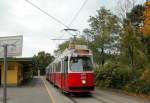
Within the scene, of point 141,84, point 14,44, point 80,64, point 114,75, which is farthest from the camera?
point 114,75

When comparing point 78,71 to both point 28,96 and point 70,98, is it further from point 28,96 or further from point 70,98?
point 28,96

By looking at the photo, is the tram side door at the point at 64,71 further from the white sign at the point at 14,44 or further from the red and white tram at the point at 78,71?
the white sign at the point at 14,44

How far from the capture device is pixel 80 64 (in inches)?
1101

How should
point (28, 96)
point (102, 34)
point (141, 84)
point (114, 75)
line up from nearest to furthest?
point (28, 96) < point (141, 84) < point (114, 75) < point (102, 34)

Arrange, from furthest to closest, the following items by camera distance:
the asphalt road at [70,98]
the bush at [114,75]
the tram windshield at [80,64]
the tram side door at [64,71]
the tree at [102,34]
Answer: the tree at [102,34]
the bush at [114,75]
the tram side door at [64,71]
the tram windshield at [80,64]
the asphalt road at [70,98]

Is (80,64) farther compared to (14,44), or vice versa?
(80,64)

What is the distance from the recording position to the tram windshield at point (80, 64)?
91.2 feet

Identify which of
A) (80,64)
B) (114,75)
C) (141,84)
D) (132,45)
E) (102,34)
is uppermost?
(102,34)

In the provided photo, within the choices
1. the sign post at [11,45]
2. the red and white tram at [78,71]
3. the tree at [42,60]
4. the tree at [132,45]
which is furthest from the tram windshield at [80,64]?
the tree at [42,60]

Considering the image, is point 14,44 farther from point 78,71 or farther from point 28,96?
point 28,96

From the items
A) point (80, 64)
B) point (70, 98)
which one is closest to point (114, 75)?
point (80, 64)

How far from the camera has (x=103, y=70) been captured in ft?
135

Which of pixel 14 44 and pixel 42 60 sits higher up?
pixel 42 60

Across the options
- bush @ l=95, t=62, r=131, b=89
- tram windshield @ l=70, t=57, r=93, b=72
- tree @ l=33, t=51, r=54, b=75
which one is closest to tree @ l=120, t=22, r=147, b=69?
bush @ l=95, t=62, r=131, b=89
